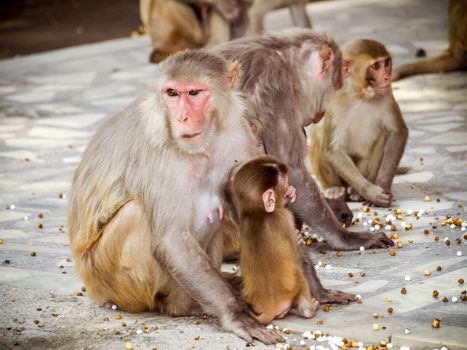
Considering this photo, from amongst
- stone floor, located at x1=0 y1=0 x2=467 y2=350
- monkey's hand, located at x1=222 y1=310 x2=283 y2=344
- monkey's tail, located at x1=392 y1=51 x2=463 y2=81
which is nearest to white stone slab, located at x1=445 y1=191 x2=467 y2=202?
stone floor, located at x1=0 y1=0 x2=467 y2=350

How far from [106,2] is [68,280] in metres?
10.3

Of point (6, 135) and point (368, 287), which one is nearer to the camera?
point (368, 287)

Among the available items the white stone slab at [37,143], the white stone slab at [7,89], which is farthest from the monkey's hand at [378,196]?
the white stone slab at [7,89]

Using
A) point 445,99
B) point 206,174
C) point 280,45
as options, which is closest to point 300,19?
point 445,99

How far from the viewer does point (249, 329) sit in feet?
15.7

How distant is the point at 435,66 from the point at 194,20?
8.63 ft

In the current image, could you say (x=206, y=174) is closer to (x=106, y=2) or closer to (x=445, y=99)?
(x=445, y=99)

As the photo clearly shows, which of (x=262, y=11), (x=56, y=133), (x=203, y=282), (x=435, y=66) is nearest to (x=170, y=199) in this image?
(x=203, y=282)

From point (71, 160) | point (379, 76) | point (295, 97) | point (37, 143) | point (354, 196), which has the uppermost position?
point (295, 97)

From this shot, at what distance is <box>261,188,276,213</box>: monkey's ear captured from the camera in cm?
475

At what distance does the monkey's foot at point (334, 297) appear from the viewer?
5.20 m

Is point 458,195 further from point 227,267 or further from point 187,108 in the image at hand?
point 187,108

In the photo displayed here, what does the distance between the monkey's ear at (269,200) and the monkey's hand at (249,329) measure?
502mm

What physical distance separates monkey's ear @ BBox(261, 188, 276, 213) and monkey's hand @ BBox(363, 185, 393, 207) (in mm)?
2125
